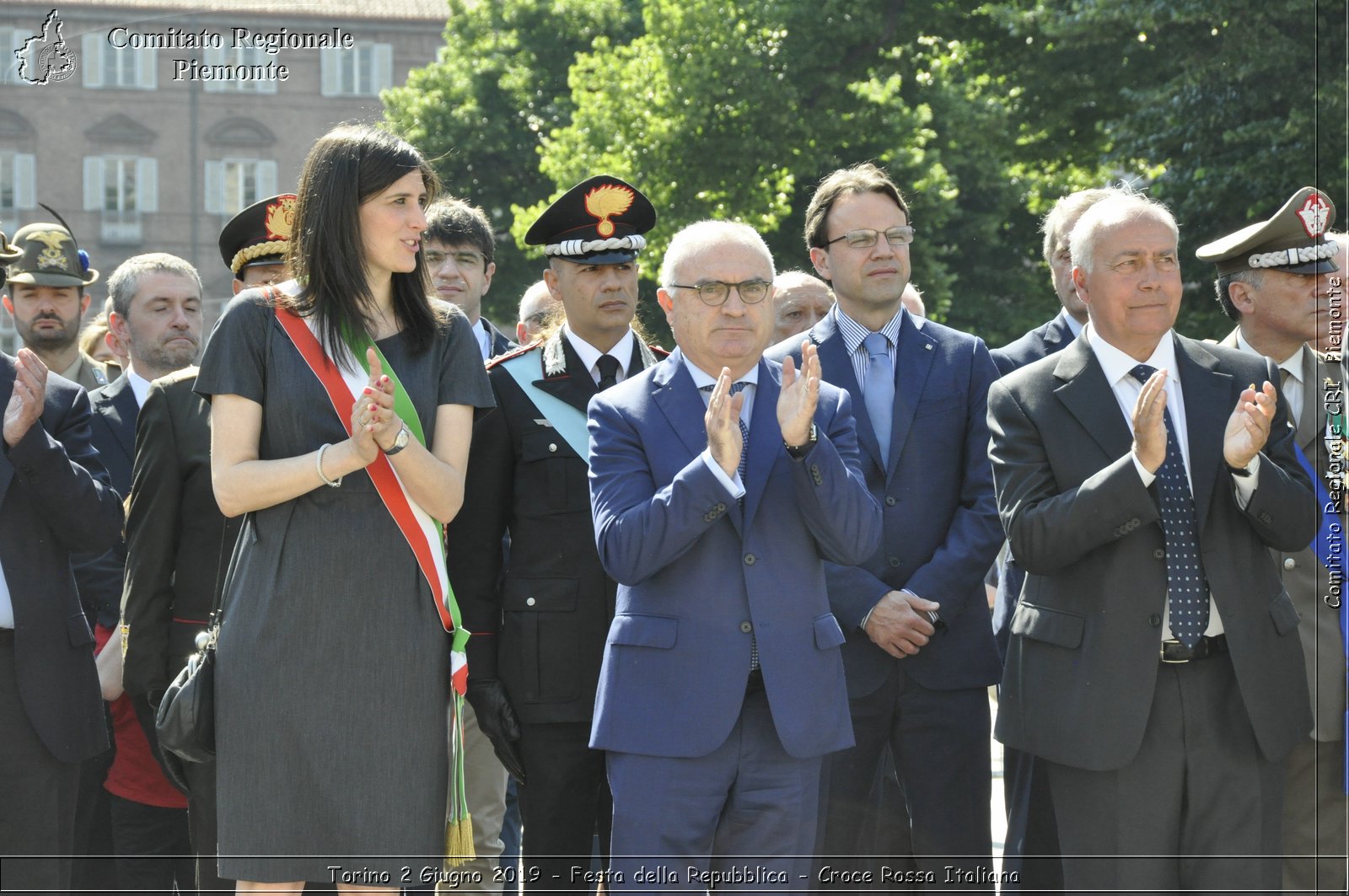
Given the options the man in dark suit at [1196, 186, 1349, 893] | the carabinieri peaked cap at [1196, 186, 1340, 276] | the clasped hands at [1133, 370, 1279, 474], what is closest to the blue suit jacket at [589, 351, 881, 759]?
the clasped hands at [1133, 370, 1279, 474]

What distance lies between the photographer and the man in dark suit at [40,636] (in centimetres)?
488

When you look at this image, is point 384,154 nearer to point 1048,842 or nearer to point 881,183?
point 881,183

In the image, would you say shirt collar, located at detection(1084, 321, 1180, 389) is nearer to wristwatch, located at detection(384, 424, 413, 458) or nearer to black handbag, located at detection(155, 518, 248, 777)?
wristwatch, located at detection(384, 424, 413, 458)

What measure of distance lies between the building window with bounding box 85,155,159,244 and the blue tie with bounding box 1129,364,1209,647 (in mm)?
→ 46818

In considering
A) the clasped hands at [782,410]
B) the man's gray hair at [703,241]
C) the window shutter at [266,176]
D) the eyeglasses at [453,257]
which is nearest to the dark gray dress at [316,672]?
the clasped hands at [782,410]

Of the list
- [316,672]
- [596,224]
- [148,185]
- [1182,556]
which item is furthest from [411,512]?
[148,185]

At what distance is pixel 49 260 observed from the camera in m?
6.81

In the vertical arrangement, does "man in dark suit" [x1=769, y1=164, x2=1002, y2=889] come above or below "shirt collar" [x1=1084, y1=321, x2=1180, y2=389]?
below

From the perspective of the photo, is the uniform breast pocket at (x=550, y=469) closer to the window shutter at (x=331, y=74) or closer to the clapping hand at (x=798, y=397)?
the clapping hand at (x=798, y=397)

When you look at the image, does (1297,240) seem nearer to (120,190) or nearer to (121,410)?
(121,410)

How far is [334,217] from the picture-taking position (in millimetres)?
4309

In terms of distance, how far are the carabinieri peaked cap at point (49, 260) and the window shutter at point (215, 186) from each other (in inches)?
1690

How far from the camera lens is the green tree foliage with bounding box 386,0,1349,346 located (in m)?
18.3

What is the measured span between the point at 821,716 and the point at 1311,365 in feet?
7.88
